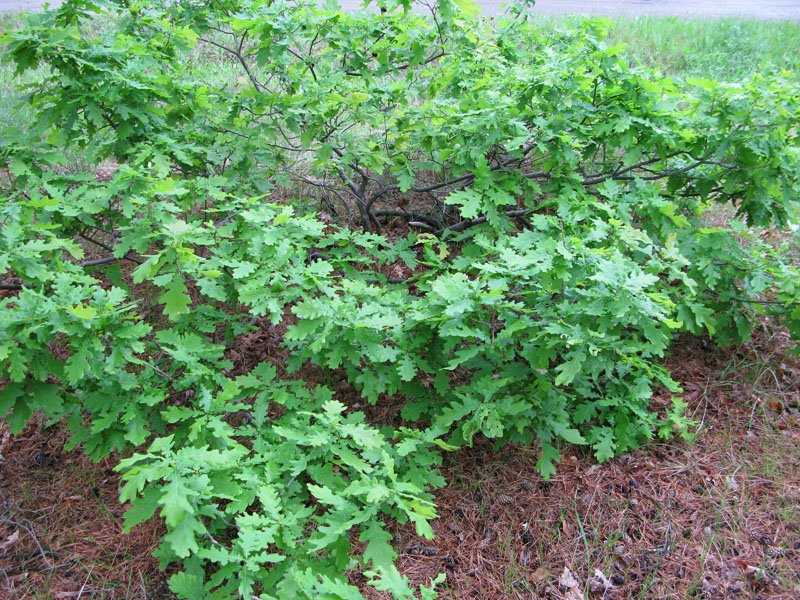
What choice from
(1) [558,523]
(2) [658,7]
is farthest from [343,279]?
(2) [658,7]

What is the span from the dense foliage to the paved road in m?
6.08

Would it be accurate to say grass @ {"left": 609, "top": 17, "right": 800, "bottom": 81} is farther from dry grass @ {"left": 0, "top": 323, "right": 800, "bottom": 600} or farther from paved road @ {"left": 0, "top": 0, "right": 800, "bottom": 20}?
dry grass @ {"left": 0, "top": 323, "right": 800, "bottom": 600}

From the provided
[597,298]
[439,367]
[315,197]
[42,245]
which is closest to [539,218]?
[597,298]

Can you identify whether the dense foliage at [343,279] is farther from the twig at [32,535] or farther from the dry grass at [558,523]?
the twig at [32,535]

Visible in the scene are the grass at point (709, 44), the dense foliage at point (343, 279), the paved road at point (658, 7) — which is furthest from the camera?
the paved road at point (658, 7)

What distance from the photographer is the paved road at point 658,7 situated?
9055mm

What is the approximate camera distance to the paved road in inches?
356

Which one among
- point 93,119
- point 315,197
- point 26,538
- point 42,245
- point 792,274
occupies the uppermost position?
point 93,119

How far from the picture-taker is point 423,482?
2.37 m

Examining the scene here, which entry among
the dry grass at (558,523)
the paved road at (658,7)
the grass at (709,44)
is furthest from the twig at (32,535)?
the paved road at (658,7)

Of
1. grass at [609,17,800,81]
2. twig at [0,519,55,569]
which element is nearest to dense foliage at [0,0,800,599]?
twig at [0,519,55,569]

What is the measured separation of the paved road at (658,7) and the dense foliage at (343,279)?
239 inches

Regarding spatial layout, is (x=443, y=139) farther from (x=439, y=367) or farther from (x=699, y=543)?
(x=699, y=543)

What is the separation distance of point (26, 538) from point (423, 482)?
2.04m
